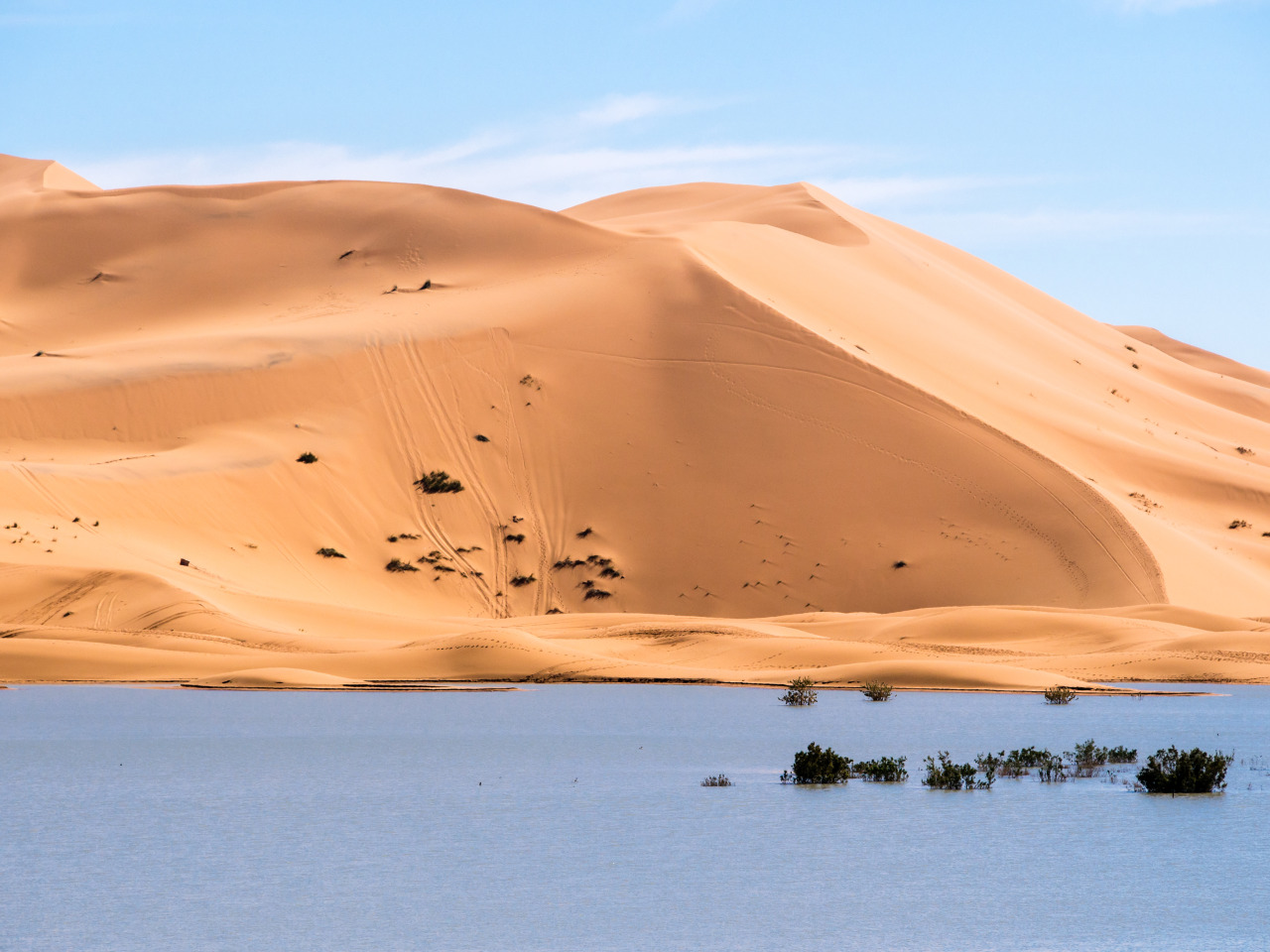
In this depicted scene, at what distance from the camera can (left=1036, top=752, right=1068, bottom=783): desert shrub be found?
56.0ft

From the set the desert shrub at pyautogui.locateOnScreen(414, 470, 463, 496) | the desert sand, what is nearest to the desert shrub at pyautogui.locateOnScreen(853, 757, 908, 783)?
the desert sand

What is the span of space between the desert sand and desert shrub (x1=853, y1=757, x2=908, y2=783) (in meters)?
13.3

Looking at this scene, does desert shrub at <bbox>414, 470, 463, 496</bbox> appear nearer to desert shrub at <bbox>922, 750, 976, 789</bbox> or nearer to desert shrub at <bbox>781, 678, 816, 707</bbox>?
desert shrub at <bbox>781, 678, 816, 707</bbox>

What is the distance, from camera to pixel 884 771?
16.8 metres

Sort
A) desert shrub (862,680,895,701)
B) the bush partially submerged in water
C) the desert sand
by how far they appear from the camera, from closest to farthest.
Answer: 1. the bush partially submerged in water
2. desert shrub (862,680,895,701)
3. the desert sand

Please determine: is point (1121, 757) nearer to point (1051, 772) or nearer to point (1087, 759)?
point (1087, 759)

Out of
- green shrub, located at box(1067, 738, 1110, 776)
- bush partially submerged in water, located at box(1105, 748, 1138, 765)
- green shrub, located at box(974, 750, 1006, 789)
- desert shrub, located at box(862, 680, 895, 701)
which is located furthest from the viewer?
desert shrub, located at box(862, 680, 895, 701)

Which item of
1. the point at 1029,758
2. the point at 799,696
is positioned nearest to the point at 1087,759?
the point at 1029,758

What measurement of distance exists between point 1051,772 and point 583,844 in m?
6.84

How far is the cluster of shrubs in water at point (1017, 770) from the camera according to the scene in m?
16.1

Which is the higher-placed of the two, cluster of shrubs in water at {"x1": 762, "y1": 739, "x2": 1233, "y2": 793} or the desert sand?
the desert sand

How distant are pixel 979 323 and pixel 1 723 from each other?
182 ft

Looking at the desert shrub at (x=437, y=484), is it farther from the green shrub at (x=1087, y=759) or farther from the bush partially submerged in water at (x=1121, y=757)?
the bush partially submerged in water at (x=1121, y=757)

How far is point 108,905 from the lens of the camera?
10.4 meters
